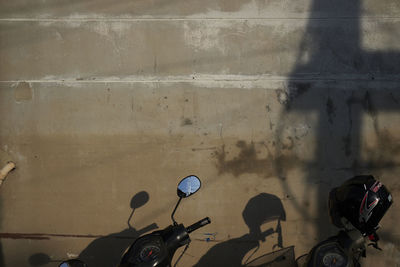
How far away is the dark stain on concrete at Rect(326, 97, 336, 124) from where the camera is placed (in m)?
5.05

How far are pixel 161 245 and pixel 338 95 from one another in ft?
12.2

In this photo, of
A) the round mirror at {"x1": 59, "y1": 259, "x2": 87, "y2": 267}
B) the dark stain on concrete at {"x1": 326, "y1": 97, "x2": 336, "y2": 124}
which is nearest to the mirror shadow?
the round mirror at {"x1": 59, "y1": 259, "x2": 87, "y2": 267}

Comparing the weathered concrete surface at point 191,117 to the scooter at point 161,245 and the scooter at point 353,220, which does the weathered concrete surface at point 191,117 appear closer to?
the scooter at point 353,220

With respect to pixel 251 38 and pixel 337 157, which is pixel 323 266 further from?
pixel 251 38

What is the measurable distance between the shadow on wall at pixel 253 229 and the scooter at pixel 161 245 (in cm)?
164

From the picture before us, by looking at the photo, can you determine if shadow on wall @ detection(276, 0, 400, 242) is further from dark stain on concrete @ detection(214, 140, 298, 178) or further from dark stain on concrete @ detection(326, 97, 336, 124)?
dark stain on concrete @ detection(214, 140, 298, 178)

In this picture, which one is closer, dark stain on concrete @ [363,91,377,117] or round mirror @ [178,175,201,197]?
round mirror @ [178,175,201,197]

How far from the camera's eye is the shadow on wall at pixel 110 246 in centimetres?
500

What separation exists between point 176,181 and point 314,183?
2300 millimetres

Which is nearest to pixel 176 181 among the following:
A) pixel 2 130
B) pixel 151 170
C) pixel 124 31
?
pixel 151 170

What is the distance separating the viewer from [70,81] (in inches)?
200

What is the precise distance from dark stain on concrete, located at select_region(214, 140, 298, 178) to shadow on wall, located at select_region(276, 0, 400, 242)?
5.3 inches

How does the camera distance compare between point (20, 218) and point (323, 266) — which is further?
point (20, 218)

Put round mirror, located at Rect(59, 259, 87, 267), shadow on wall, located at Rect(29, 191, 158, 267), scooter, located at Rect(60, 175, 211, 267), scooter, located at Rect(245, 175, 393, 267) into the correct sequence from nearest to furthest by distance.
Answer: scooter, located at Rect(60, 175, 211, 267), scooter, located at Rect(245, 175, 393, 267), round mirror, located at Rect(59, 259, 87, 267), shadow on wall, located at Rect(29, 191, 158, 267)
